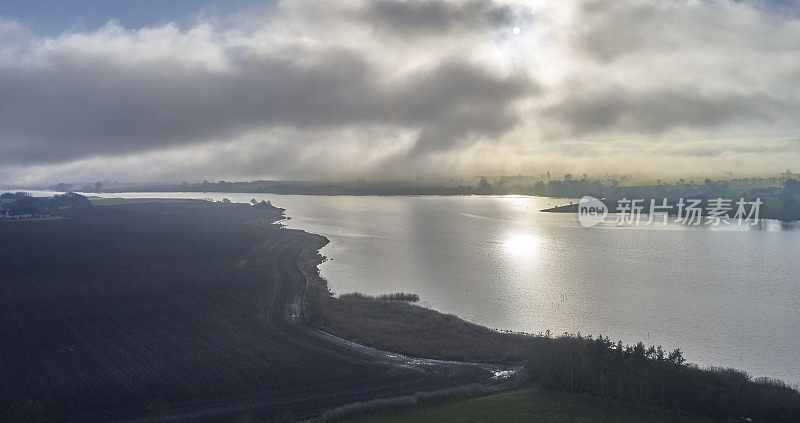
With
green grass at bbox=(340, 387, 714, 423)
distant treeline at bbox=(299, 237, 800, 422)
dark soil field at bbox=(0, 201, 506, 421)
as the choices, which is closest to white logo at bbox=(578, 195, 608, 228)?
distant treeline at bbox=(299, 237, 800, 422)

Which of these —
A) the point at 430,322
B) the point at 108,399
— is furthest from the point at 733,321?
the point at 108,399

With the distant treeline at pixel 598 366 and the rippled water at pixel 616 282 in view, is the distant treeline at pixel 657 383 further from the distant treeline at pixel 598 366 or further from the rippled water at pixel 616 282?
the rippled water at pixel 616 282

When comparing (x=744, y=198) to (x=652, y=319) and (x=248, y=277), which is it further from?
(x=248, y=277)

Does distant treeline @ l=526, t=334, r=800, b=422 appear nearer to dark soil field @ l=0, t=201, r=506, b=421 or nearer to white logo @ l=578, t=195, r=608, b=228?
dark soil field @ l=0, t=201, r=506, b=421

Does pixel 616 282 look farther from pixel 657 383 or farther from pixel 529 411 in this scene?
pixel 529 411

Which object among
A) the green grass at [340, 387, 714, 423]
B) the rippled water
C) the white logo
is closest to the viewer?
the green grass at [340, 387, 714, 423]

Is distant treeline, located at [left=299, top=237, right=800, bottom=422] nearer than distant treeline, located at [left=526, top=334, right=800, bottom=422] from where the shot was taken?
No

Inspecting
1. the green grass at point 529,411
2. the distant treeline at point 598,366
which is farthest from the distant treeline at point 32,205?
the green grass at point 529,411
